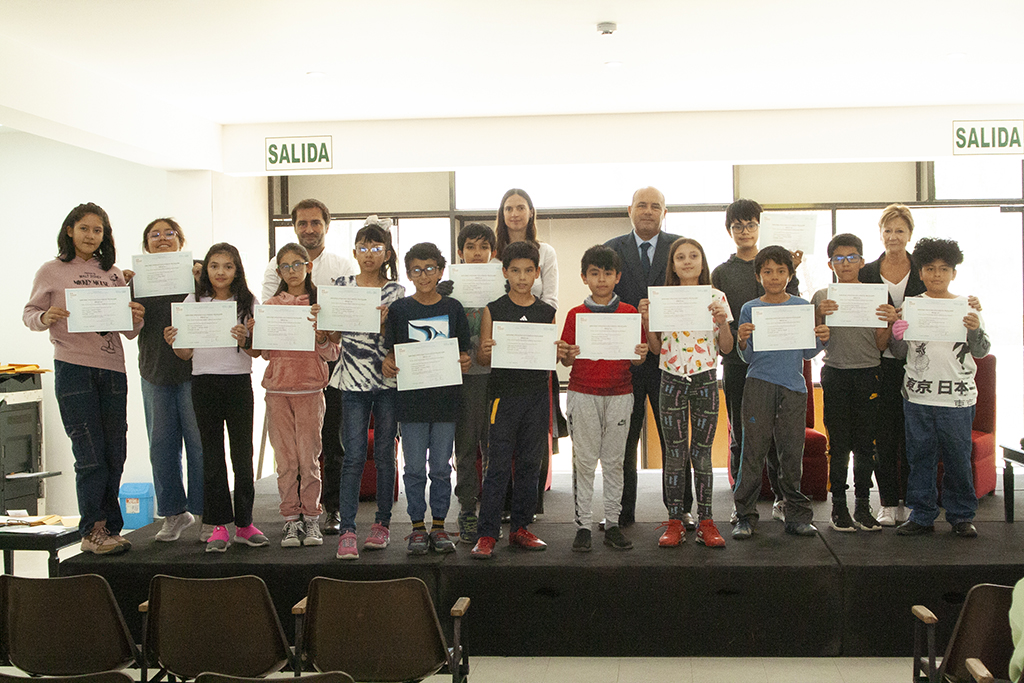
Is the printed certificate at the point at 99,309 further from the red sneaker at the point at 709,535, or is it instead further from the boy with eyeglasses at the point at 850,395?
the boy with eyeglasses at the point at 850,395

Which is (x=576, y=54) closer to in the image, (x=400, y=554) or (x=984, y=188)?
(x=400, y=554)

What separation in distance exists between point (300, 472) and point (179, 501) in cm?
73

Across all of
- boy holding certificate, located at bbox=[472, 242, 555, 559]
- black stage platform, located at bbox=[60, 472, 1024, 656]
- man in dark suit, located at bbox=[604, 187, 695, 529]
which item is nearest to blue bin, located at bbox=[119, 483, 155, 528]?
black stage platform, located at bbox=[60, 472, 1024, 656]

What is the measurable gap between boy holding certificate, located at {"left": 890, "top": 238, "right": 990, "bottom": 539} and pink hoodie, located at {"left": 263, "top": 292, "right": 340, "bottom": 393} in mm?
2796

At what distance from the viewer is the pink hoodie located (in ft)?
11.8

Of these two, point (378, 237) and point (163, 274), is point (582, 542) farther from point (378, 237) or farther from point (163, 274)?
point (163, 274)

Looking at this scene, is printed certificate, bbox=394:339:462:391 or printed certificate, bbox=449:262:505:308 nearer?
printed certificate, bbox=394:339:462:391

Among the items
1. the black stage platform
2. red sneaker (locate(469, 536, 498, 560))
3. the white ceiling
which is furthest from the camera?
the white ceiling

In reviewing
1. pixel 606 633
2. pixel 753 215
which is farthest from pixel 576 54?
pixel 606 633

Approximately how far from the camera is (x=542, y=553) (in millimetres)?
3525

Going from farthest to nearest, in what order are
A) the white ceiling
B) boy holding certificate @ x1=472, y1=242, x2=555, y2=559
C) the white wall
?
the white wall → the white ceiling → boy holding certificate @ x1=472, y1=242, x2=555, y2=559

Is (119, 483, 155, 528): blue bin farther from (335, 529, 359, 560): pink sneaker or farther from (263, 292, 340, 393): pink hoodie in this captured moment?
(335, 529, 359, 560): pink sneaker

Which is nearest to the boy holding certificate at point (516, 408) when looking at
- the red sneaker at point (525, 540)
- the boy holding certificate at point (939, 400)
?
the red sneaker at point (525, 540)

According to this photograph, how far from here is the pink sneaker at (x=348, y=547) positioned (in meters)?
3.43
